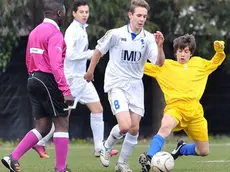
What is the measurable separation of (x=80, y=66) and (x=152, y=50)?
2162 millimetres

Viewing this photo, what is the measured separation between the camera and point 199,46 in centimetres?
1941

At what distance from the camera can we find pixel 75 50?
11516 millimetres

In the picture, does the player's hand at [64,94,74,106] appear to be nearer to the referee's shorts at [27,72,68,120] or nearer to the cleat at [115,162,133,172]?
the referee's shorts at [27,72,68,120]

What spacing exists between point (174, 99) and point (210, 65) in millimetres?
679

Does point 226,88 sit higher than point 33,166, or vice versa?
point 33,166

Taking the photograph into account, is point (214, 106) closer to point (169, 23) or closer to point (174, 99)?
point (169, 23)

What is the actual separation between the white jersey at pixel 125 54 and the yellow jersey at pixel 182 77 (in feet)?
0.53

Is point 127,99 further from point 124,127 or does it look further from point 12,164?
point 12,164

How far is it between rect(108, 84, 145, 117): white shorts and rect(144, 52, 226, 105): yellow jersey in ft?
0.91

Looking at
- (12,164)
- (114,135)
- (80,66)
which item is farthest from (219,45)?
(12,164)

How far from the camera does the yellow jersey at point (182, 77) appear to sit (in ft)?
31.7

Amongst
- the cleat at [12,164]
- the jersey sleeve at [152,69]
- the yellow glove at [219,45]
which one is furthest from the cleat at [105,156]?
the yellow glove at [219,45]

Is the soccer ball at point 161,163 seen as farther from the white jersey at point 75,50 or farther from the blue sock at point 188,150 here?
the white jersey at point 75,50

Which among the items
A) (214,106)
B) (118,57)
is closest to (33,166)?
(118,57)
